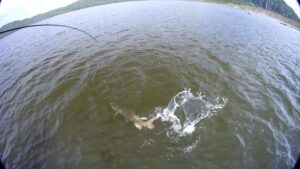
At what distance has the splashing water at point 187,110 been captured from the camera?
8945mm

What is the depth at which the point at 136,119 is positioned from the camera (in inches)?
360

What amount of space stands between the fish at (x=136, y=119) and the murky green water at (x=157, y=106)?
10.1 inches

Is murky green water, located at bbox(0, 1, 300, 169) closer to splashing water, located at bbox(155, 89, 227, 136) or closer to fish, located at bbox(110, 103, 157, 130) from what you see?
splashing water, located at bbox(155, 89, 227, 136)

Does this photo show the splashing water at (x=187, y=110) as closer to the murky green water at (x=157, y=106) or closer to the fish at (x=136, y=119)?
the murky green water at (x=157, y=106)

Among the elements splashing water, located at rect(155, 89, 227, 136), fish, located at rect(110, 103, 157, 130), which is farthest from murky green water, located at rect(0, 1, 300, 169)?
fish, located at rect(110, 103, 157, 130)

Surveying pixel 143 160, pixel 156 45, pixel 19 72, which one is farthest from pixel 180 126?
pixel 19 72

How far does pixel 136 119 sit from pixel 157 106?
1.58 m

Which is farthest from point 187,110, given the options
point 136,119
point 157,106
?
point 136,119

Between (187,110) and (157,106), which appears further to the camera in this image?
(157,106)

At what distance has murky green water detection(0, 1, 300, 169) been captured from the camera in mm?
7801

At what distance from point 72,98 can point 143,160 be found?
18.3 feet

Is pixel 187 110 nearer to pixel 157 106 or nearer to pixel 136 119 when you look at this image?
pixel 157 106

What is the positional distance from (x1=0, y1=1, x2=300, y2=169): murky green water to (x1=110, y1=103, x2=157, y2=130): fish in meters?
0.26

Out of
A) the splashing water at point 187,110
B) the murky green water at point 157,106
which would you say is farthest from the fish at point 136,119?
the splashing water at point 187,110
